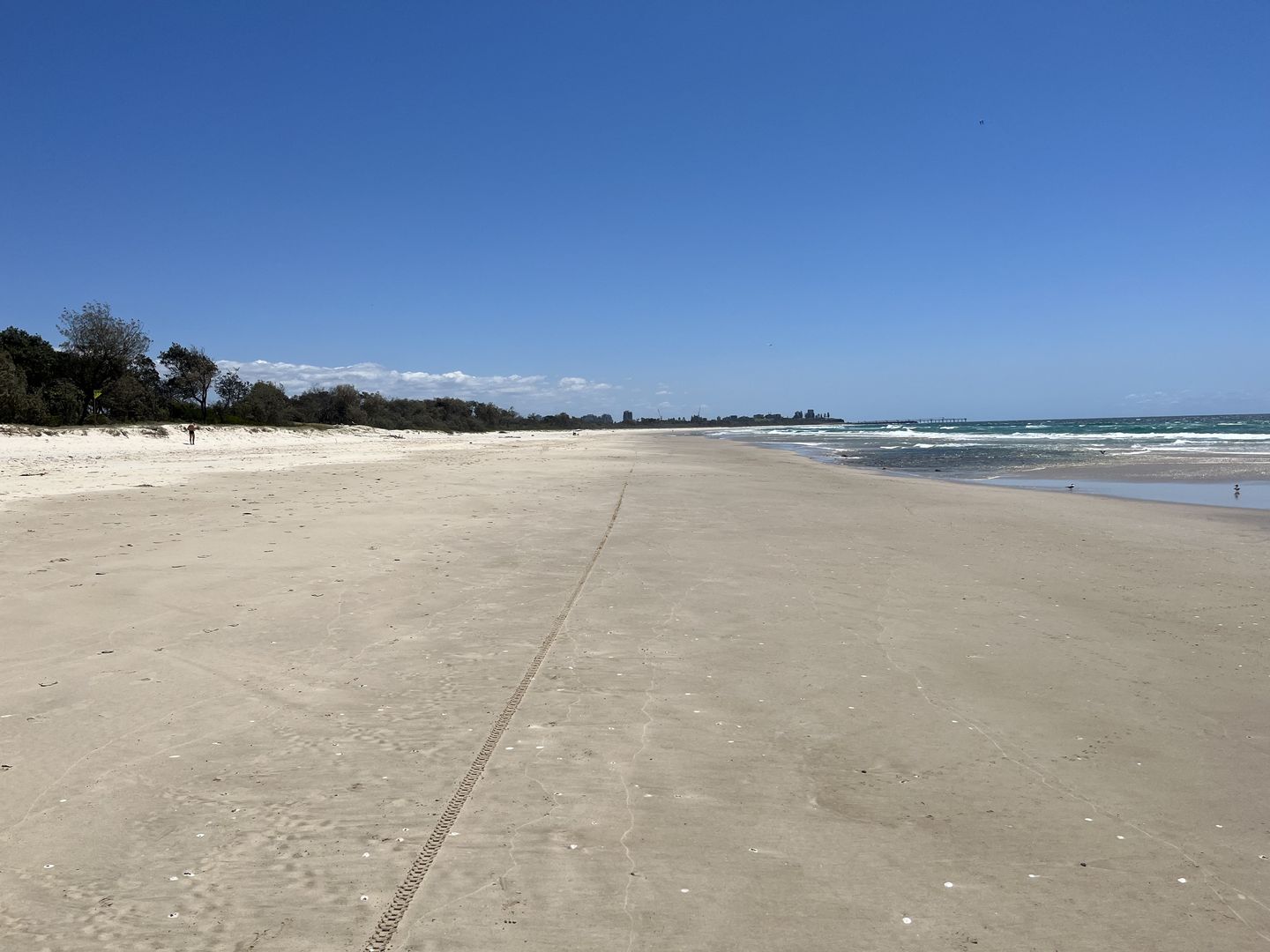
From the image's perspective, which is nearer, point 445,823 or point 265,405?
point 445,823

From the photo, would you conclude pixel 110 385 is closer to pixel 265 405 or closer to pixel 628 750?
pixel 265 405

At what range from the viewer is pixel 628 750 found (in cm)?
425

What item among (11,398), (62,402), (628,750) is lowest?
(628,750)

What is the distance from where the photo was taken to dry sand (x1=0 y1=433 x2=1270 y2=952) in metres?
2.87

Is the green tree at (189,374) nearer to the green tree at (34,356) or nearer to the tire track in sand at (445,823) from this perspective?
the green tree at (34,356)

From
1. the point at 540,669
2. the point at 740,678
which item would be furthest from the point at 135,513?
the point at 740,678

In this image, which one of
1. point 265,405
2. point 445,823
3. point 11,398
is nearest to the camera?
point 445,823

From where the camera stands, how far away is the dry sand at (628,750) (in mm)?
2867

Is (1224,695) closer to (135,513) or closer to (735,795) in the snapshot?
(735,795)

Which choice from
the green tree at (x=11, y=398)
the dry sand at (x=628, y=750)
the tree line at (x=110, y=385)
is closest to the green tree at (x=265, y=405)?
the tree line at (x=110, y=385)

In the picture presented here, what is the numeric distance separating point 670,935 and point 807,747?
6.00 ft

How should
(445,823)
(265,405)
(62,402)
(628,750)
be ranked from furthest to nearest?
1. (265,405)
2. (62,402)
3. (628,750)
4. (445,823)

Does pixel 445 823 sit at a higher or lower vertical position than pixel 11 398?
lower

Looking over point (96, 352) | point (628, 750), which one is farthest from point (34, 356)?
point (628, 750)
